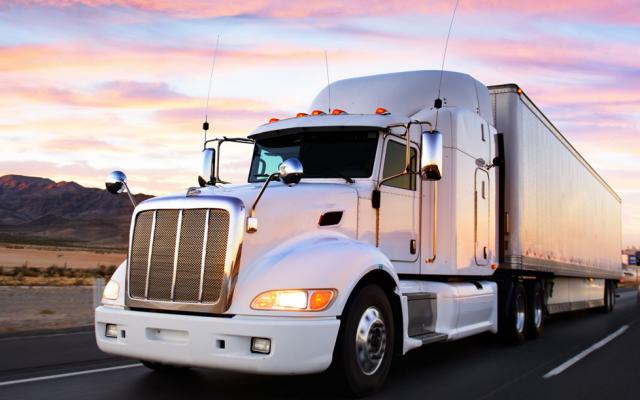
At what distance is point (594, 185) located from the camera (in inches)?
789

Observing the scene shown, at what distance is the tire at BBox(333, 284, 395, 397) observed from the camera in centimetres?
666

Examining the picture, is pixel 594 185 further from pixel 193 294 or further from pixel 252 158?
pixel 193 294

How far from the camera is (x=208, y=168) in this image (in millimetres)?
9047

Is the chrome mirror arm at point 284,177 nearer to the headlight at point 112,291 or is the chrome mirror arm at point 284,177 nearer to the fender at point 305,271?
the fender at point 305,271

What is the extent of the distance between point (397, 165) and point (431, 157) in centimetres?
67

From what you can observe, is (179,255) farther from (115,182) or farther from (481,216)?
(481,216)

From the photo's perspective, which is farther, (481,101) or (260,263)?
(481,101)

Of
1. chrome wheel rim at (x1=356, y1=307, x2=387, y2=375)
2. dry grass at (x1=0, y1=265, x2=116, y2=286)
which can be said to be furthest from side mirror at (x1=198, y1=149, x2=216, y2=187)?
dry grass at (x1=0, y1=265, x2=116, y2=286)

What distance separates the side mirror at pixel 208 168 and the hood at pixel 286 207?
1.46 m

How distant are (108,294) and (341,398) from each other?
2.48 metres

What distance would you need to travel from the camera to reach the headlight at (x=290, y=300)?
627 centimetres

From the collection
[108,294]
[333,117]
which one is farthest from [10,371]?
[333,117]

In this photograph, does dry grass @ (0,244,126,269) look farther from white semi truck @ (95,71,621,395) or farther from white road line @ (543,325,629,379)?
white semi truck @ (95,71,621,395)

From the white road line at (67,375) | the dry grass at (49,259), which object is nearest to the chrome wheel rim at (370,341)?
the white road line at (67,375)
